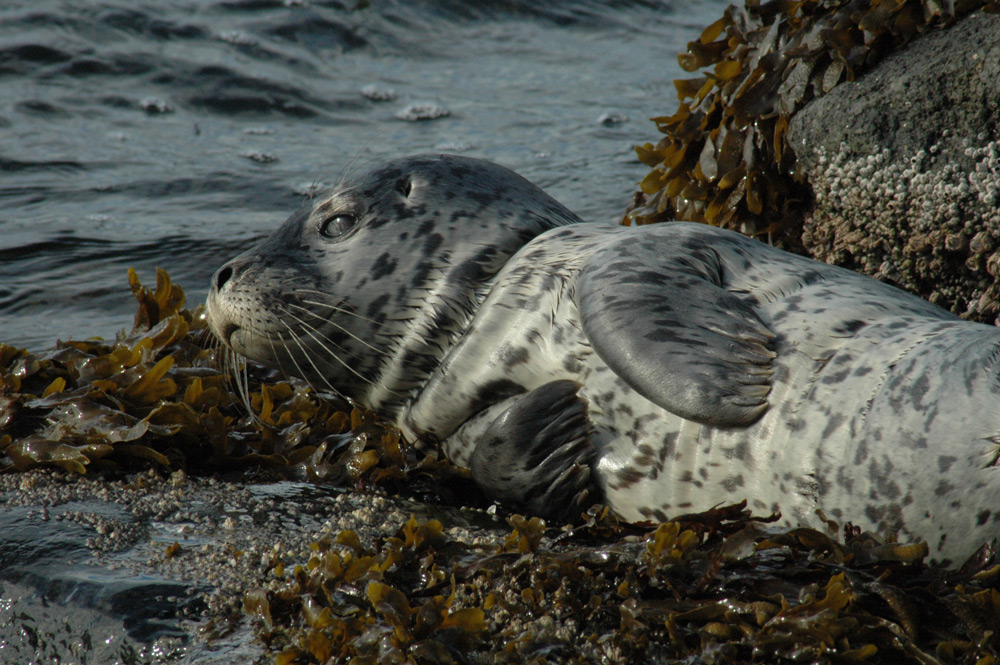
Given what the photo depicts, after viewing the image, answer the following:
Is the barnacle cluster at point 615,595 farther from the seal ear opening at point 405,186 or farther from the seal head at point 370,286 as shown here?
the seal ear opening at point 405,186

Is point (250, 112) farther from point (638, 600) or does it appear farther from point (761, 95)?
point (638, 600)

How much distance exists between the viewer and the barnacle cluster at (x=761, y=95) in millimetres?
4270

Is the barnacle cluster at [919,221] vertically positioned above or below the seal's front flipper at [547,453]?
above

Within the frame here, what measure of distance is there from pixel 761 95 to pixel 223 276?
8.46ft

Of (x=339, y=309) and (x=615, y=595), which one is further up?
(x=339, y=309)

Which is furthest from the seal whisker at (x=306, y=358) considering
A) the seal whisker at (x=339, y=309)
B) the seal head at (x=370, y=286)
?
the seal whisker at (x=339, y=309)

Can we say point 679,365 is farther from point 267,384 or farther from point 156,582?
point 267,384

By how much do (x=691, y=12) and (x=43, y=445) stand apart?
41.1 feet

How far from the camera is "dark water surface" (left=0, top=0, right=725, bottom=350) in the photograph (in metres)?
6.77

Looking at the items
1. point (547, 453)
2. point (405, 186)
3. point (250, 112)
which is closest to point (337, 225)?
point (405, 186)

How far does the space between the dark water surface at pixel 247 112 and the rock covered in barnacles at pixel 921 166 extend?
2.91 metres

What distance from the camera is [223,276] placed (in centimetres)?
370

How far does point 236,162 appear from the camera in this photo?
8758mm

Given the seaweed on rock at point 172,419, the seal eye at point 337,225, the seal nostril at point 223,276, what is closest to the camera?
the seaweed on rock at point 172,419
